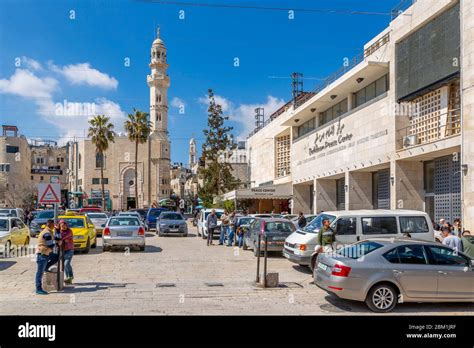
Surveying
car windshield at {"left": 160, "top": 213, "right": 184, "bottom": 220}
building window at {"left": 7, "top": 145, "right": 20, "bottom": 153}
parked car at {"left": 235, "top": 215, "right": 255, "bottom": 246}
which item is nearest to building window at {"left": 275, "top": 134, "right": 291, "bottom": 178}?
car windshield at {"left": 160, "top": 213, "right": 184, "bottom": 220}

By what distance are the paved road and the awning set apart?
23.0 metres

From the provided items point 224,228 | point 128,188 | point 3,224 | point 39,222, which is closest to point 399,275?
point 3,224

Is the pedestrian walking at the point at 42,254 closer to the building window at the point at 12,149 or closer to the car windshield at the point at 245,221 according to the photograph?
the car windshield at the point at 245,221

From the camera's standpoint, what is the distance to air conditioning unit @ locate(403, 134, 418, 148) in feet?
74.1

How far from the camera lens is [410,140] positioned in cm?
2295

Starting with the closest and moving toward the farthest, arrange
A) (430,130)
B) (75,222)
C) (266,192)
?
(75,222)
(430,130)
(266,192)

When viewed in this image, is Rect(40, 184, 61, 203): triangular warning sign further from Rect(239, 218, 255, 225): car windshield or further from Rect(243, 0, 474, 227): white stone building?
Rect(243, 0, 474, 227): white stone building

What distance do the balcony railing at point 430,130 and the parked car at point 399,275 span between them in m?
11.1

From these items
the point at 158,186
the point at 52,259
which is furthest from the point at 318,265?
the point at 158,186

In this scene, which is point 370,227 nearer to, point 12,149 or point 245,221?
point 245,221

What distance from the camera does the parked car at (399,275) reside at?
9625mm

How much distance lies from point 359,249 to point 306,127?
1208 inches

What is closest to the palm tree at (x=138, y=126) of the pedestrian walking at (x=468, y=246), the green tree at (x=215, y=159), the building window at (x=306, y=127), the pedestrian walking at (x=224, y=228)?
the green tree at (x=215, y=159)

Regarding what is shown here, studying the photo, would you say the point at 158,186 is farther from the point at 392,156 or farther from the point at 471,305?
the point at 471,305
